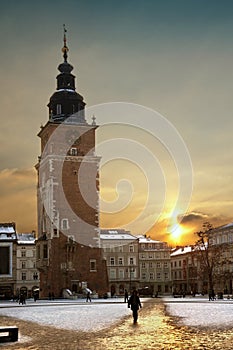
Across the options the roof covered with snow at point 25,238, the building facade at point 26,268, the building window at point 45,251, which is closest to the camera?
the building window at point 45,251

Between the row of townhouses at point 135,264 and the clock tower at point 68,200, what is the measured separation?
15.1 metres

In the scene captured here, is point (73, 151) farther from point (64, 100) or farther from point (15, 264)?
point (15, 264)

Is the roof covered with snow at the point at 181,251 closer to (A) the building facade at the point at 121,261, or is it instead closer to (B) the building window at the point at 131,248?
(B) the building window at the point at 131,248

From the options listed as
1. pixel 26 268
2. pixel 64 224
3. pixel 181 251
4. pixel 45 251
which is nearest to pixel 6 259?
pixel 26 268

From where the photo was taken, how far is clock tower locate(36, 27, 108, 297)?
70938 millimetres

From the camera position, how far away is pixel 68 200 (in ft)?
242

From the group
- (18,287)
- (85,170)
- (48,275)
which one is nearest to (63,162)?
(85,170)

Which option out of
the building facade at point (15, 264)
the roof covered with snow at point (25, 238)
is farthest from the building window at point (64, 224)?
the roof covered with snow at point (25, 238)

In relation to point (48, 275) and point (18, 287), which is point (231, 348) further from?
point (18, 287)

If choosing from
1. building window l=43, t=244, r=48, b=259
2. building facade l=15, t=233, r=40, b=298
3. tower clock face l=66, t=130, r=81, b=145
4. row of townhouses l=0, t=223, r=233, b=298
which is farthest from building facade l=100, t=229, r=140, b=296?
tower clock face l=66, t=130, r=81, b=145

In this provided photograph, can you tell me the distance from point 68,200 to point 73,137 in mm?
8378

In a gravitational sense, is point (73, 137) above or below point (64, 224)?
above

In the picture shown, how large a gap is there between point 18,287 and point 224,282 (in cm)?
3493

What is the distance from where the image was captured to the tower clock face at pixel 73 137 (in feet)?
246
